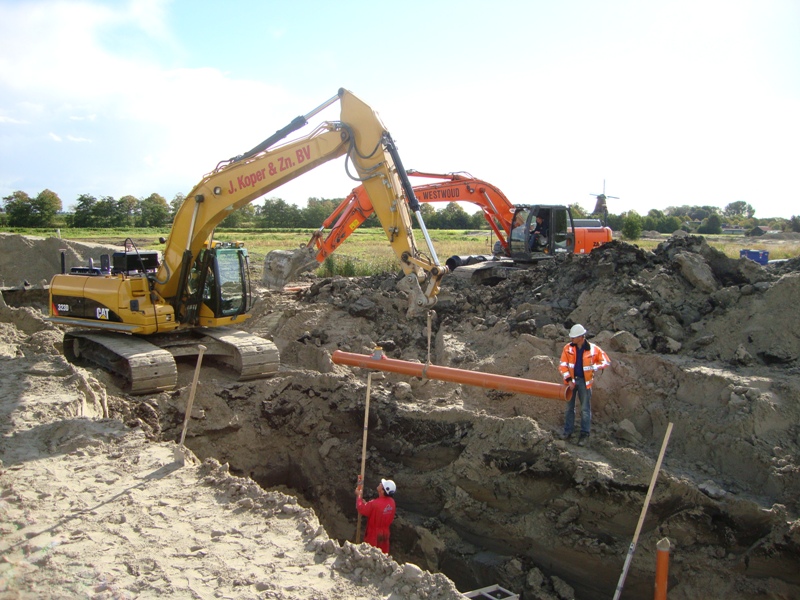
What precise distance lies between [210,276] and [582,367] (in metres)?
5.30

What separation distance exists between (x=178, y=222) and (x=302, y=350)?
122 inches

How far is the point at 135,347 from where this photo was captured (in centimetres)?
854

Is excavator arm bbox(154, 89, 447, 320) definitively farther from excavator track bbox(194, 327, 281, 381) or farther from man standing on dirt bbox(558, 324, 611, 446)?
man standing on dirt bbox(558, 324, 611, 446)

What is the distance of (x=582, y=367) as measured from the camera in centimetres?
738

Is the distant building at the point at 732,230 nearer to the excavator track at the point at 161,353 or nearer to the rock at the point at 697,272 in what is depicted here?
the rock at the point at 697,272

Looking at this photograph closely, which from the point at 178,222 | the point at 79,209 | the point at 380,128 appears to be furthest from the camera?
the point at 79,209

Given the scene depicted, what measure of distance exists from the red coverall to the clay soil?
95 centimetres

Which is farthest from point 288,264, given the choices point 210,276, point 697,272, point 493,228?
point 697,272

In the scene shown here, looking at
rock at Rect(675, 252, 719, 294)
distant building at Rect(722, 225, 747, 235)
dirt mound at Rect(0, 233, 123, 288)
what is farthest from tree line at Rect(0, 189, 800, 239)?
rock at Rect(675, 252, 719, 294)

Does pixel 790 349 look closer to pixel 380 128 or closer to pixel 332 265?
pixel 380 128

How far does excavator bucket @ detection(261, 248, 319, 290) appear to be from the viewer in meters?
13.5

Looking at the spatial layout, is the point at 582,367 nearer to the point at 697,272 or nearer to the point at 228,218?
the point at 697,272

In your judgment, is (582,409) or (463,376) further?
(463,376)

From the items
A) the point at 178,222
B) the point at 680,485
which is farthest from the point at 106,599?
the point at 178,222
